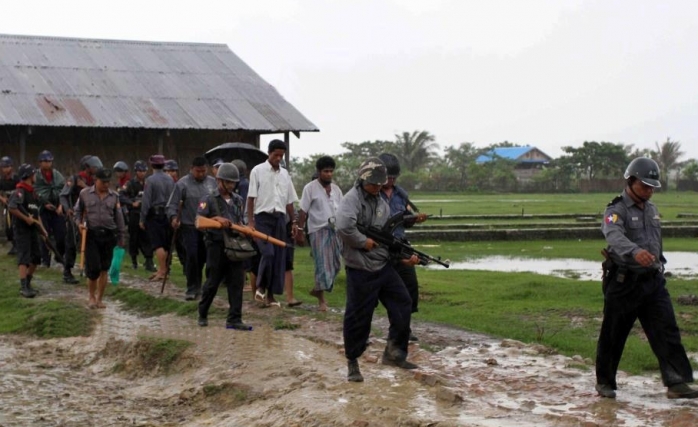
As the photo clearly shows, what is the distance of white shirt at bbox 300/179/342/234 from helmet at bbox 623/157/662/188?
4.46 m

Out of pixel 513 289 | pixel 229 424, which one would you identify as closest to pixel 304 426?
pixel 229 424

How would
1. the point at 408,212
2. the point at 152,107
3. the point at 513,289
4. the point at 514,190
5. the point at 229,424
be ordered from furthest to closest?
the point at 514,190
the point at 152,107
the point at 513,289
the point at 408,212
the point at 229,424

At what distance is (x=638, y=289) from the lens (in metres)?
7.77

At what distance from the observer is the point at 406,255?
866 cm

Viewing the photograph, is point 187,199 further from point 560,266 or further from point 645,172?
point 560,266

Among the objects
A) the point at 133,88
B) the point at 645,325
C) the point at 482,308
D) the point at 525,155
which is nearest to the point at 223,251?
the point at 482,308

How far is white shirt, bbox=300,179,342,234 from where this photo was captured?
11719 mm

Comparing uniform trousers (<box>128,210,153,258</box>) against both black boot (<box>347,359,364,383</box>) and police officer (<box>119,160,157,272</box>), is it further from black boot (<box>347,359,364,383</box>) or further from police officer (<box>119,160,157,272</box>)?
black boot (<box>347,359,364,383</box>)

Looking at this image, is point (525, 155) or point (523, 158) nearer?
point (523, 158)

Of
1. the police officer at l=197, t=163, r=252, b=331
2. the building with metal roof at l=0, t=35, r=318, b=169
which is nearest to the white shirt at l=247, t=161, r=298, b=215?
the police officer at l=197, t=163, r=252, b=331

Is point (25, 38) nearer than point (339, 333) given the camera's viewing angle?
No

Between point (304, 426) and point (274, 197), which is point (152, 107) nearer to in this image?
point (274, 197)

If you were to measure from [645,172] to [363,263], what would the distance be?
86.0 inches

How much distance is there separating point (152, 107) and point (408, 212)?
1619 centimetres
